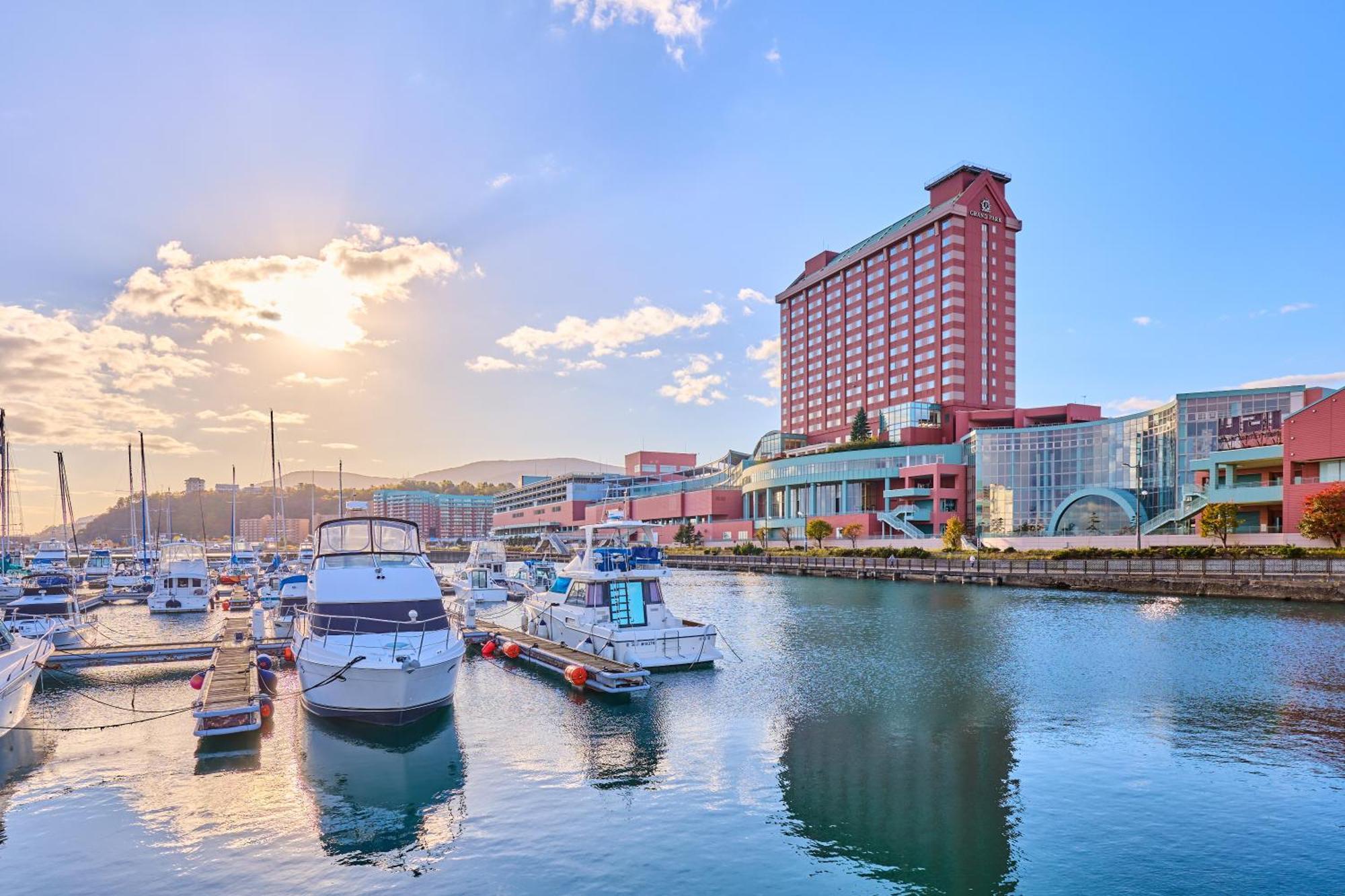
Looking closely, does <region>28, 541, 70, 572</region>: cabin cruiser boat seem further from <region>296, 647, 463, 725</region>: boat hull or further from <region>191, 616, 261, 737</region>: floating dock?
<region>296, 647, 463, 725</region>: boat hull

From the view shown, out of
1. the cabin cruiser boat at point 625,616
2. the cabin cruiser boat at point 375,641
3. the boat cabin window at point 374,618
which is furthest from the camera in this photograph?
the cabin cruiser boat at point 625,616

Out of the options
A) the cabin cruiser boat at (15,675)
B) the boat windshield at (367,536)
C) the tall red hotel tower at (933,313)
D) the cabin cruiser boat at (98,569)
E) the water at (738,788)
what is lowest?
the cabin cruiser boat at (98,569)

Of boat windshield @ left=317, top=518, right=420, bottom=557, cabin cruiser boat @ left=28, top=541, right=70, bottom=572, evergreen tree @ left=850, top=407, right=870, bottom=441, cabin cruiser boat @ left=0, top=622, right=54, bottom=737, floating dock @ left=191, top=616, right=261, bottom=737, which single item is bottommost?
cabin cruiser boat @ left=28, top=541, right=70, bottom=572

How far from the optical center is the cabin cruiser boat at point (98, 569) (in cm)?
8788

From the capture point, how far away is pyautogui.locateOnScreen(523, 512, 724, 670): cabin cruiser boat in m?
33.2

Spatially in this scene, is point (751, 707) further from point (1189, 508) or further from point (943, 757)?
point (1189, 508)

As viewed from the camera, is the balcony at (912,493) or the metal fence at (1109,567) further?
the balcony at (912,493)

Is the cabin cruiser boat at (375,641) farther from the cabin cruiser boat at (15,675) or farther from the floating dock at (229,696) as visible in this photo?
the cabin cruiser boat at (15,675)

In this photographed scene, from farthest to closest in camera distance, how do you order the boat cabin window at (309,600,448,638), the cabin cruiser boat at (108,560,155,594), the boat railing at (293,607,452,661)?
the cabin cruiser boat at (108,560,155,594) < the boat cabin window at (309,600,448,638) < the boat railing at (293,607,452,661)

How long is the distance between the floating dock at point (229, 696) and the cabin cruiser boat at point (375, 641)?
1.80m

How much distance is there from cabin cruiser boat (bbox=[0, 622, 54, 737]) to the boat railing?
799 cm

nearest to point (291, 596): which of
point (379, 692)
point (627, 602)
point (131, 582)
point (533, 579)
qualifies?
point (533, 579)

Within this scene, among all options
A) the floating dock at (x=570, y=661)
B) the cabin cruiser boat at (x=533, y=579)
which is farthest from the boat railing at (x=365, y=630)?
the cabin cruiser boat at (x=533, y=579)

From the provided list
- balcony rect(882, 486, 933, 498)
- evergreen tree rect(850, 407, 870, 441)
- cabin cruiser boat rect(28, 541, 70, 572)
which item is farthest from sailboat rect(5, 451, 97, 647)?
evergreen tree rect(850, 407, 870, 441)
